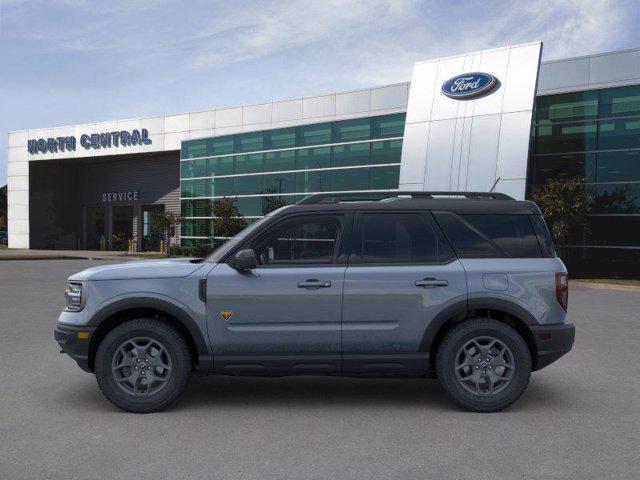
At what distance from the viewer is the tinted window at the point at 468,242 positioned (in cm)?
579

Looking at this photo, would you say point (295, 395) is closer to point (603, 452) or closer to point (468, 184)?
point (603, 452)

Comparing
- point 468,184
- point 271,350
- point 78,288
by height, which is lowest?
point 271,350

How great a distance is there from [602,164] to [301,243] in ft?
71.3

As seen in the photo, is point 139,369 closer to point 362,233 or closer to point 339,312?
point 339,312

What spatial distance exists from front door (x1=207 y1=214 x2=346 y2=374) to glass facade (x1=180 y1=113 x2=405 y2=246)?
24.0m

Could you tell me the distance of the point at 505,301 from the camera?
5668 mm

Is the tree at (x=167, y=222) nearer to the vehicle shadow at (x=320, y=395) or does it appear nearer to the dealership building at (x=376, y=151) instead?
the dealership building at (x=376, y=151)

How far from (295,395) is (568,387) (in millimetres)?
2707

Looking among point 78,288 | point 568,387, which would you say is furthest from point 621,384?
point 78,288

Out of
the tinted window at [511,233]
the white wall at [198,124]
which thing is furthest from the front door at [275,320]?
the white wall at [198,124]

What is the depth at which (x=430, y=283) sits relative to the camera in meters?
5.63

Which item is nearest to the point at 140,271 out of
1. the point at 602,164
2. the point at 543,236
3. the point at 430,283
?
the point at 430,283

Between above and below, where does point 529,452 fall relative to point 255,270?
below

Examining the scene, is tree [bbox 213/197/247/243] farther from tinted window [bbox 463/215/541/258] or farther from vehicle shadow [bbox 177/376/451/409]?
tinted window [bbox 463/215/541/258]
